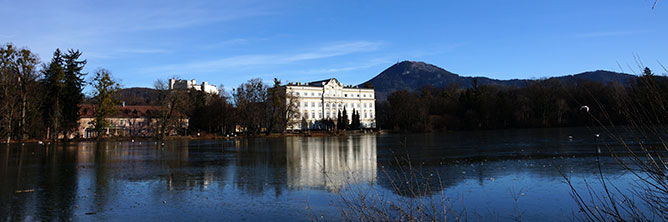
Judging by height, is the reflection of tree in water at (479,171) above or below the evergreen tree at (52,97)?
below

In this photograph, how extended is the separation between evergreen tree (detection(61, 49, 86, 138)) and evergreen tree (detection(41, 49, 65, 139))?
1.97 ft

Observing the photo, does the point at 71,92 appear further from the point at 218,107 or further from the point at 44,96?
the point at 218,107

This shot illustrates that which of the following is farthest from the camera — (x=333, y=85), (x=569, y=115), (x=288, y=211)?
(x=333, y=85)

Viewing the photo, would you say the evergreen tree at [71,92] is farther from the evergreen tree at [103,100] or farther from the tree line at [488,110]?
the tree line at [488,110]

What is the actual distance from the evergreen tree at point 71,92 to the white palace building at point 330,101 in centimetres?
4271

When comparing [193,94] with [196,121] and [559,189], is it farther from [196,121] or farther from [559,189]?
[559,189]

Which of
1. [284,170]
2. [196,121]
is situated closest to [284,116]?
[196,121]

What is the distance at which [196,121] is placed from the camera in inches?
2822

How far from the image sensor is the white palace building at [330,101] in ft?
318

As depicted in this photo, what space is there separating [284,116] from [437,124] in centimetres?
3079

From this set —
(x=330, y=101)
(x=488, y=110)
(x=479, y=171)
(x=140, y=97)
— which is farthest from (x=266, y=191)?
(x=140, y=97)

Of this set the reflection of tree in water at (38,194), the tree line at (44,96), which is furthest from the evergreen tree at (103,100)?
the reflection of tree in water at (38,194)

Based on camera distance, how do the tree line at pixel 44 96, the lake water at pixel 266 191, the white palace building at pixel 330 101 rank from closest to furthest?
1. the lake water at pixel 266 191
2. the tree line at pixel 44 96
3. the white palace building at pixel 330 101

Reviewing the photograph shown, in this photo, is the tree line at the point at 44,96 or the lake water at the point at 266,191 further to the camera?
the tree line at the point at 44,96
